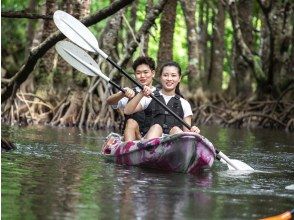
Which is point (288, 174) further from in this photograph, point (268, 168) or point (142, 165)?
point (142, 165)

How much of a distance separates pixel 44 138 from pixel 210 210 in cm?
545

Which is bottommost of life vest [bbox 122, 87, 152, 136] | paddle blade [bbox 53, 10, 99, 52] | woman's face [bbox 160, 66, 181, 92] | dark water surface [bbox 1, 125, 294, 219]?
dark water surface [bbox 1, 125, 294, 219]

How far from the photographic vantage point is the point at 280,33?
53.2 ft

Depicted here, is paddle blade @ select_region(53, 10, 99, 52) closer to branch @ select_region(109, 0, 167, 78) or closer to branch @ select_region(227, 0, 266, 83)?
branch @ select_region(109, 0, 167, 78)

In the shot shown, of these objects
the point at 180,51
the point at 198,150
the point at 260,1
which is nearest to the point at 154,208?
the point at 198,150

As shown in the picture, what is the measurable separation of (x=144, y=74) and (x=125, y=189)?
8.19 ft

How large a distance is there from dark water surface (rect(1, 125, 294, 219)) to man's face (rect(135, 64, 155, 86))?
850mm

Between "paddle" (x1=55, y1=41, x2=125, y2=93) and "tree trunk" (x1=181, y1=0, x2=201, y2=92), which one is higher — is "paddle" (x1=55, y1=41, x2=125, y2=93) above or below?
below

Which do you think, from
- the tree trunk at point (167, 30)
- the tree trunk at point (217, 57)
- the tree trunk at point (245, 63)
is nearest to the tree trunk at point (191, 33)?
the tree trunk at point (245, 63)

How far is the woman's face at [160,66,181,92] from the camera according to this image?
730 centimetres

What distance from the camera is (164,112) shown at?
24.1 feet

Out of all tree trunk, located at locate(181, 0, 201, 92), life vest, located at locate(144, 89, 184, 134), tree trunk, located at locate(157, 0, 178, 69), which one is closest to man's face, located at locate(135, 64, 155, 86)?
life vest, located at locate(144, 89, 184, 134)

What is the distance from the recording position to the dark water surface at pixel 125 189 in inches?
166

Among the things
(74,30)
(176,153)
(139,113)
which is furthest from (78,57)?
(176,153)
